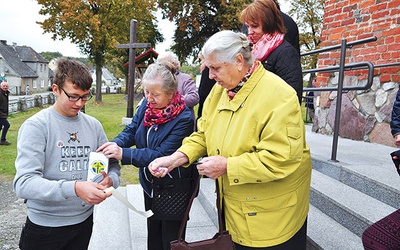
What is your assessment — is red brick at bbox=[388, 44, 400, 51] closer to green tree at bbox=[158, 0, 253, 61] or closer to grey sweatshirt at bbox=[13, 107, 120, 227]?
grey sweatshirt at bbox=[13, 107, 120, 227]

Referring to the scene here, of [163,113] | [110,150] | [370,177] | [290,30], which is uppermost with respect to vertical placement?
[290,30]

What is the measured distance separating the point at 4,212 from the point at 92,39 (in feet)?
71.6

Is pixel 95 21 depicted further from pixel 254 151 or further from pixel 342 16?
pixel 254 151

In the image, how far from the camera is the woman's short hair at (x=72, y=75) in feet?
5.36

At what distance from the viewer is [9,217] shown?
405cm

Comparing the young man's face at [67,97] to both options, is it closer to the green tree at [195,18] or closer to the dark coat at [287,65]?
the dark coat at [287,65]

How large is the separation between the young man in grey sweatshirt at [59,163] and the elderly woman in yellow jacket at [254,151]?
0.39m

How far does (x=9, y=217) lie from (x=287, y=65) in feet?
12.2


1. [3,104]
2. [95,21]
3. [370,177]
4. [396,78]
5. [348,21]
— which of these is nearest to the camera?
[370,177]

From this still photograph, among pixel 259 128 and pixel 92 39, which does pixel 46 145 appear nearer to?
pixel 259 128

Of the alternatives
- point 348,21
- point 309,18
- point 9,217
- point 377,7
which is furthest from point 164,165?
point 309,18

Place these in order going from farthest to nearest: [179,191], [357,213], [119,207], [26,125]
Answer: [119,207], [357,213], [179,191], [26,125]

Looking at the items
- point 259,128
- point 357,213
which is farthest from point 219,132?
point 357,213

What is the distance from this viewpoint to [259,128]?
4.80 ft
